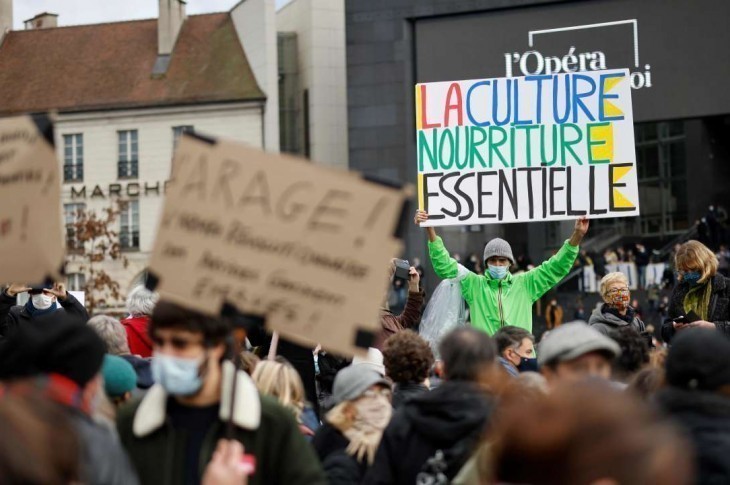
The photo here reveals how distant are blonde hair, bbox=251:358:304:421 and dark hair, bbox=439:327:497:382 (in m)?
1.11

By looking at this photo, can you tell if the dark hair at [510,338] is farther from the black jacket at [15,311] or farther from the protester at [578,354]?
the black jacket at [15,311]

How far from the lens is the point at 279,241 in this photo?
4.30 meters

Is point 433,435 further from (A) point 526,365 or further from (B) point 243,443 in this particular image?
(A) point 526,365

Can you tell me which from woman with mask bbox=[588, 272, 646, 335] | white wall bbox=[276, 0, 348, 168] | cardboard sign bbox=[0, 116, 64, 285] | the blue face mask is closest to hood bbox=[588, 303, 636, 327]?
woman with mask bbox=[588, 272, 646, 335]

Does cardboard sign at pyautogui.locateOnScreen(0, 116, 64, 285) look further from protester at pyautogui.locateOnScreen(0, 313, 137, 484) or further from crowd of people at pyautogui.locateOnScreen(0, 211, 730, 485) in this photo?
protester at pyautogui.locateOnScreen(0, 313, 137, 484)

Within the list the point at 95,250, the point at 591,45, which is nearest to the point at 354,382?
the point at 591,45

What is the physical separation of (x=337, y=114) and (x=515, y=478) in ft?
153

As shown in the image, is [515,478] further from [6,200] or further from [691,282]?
[691,282]

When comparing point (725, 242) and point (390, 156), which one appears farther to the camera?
point (390, 156)

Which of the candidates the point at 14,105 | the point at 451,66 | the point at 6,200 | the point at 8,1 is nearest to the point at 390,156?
the point at 451,66

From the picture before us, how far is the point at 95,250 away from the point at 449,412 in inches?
1808

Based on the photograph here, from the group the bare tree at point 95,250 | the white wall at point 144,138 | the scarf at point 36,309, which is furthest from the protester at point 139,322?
the white wall at point 144,138

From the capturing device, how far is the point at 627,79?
10.4 m

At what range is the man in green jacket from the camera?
8.94m
